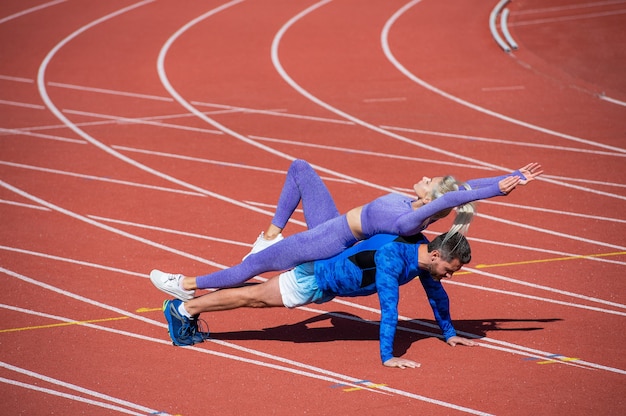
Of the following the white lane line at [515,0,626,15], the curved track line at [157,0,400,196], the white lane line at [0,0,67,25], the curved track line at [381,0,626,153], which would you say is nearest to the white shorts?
the curved track line at [157,0,400,196]

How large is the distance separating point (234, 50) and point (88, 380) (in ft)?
33.6

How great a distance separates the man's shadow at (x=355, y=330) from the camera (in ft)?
22.7

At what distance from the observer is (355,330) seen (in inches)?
280

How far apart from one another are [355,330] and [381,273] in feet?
3.29

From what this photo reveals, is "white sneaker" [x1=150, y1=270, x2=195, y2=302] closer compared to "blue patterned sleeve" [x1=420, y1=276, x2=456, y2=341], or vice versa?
"blue patterned sleeve" [x1=420, y1=276, x2=456, y2=341]

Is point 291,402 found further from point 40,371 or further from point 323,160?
point 323,160

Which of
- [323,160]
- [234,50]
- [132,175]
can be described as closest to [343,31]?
[234,50]

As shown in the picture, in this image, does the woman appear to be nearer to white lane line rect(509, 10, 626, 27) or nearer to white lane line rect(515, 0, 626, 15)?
white lane line rect(509, 10, 626, 27)

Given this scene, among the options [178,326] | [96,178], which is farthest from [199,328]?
[96,178]

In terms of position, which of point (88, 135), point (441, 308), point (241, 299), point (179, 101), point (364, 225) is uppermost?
point (179, 101)

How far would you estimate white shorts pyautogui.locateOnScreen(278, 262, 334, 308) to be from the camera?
253 inches

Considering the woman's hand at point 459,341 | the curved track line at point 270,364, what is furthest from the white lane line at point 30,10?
the woman's hand at point 459,341

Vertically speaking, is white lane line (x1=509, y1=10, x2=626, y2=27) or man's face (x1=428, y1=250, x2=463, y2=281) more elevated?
white lane line (x1=509, y1=10, x2=626, y2=27)

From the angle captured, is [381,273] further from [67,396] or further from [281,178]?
[281,178]
